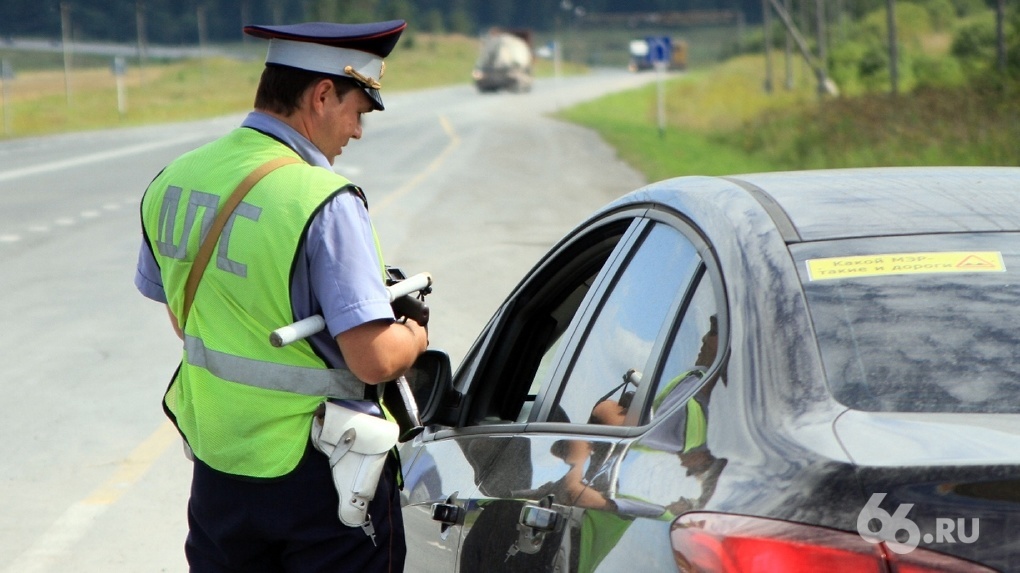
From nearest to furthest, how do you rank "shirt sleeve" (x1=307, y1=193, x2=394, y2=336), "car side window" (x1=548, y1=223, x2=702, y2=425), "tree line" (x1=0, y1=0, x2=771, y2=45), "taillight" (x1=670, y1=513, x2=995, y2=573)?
1. "taillight" (x1=670, y1=513, x2=995, y2=573)
2. "car side window" (x1=548, y1=223, x2=702, y2=425)
3. "shirt sleeve" (x1=307, y1=193, x2=394, y2=336)
4. "tree line" (x1=0, y1=0, x2=771, y2=45)

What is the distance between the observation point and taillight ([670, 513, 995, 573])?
71.6 inches

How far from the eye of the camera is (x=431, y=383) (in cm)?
320

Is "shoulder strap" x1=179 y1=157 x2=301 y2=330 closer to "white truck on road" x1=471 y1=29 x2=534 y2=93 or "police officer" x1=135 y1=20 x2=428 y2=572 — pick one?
"police officer" x1=135 y1=20 x2=428 y2=572

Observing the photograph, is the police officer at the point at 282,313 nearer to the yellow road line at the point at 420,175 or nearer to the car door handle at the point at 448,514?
the car door handle at the point at 448,514

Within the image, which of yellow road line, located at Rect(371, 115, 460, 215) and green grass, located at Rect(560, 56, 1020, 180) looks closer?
yellow road line, located at Rect(371, 115, 460, 215)

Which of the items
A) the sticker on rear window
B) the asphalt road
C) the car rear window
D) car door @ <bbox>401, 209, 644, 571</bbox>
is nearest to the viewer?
the car rear window

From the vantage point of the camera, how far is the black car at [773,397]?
186cm

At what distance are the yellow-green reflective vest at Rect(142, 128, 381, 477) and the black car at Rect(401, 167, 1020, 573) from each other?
1.25ft

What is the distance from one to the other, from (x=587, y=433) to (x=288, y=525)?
0.68 meters

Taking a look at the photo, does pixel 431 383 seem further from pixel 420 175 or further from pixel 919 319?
pixel 420 175

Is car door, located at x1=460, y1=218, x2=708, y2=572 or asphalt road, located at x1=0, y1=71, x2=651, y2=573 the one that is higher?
car door, located at x1=460, y1=218, x2=708, y2=572

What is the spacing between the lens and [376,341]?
112 inches
